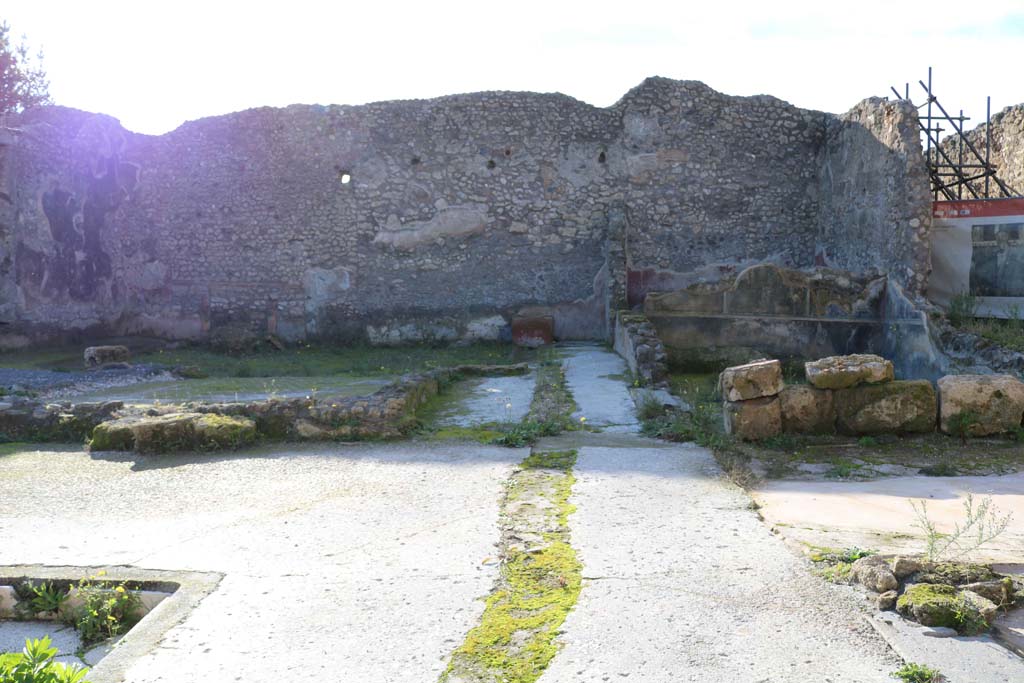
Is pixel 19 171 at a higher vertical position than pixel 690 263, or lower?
higher

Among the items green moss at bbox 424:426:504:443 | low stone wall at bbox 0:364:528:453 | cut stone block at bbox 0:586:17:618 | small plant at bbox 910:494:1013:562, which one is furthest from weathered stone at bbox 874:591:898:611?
low stone wall at bbox 0:364:528:453

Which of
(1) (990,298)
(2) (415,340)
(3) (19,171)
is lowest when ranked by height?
(2) (415,340)

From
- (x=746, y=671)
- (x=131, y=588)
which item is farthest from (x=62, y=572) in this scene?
(x=746, y=671)

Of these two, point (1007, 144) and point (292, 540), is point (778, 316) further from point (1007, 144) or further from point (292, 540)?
point (292, 540)

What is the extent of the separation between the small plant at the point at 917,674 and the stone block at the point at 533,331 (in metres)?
11.0

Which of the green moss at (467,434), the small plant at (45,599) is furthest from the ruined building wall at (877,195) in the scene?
the small plant at (45,599)

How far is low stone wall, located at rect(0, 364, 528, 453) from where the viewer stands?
18.9ft

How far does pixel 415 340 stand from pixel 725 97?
21.3ft

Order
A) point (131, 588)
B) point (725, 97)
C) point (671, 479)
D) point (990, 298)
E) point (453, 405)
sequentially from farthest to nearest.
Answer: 1. point (725, 97)
2. point (990, 298)
3. point (453, 405)
4. point (671, 479)
5. point (131, 588)

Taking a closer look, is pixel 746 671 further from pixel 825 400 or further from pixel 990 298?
pixel 990 298

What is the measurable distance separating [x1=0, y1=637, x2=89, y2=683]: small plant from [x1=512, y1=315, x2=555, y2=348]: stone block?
37.3 ft

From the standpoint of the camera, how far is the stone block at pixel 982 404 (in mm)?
5508

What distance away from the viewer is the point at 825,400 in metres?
5.64

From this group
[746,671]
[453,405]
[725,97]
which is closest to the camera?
[746,671]
